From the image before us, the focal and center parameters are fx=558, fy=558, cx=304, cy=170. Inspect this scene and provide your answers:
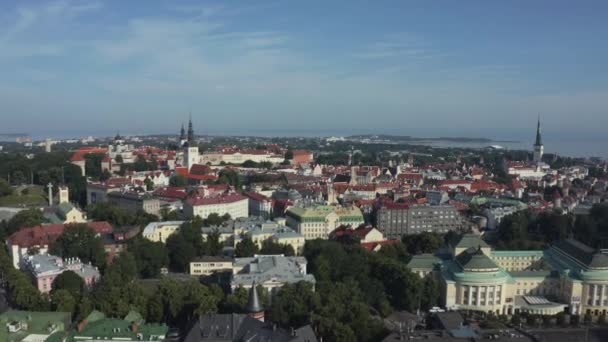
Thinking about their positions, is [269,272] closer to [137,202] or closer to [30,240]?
[30,240]

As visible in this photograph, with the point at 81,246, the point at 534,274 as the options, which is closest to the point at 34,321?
the point at 81,246

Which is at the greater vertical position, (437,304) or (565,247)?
(565,247)

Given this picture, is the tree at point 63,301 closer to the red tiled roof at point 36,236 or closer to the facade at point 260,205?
the red tiled roof at point 36,236

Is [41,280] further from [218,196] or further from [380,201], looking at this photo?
[380,201]

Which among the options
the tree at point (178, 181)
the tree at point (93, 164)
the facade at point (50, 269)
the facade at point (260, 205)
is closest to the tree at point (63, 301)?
the facade at point (50, 269)

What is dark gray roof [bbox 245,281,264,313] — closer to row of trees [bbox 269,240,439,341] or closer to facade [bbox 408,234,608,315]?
row of trees [bbox 269,240,439,341]

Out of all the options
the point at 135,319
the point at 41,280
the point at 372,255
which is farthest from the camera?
the point at 372,255

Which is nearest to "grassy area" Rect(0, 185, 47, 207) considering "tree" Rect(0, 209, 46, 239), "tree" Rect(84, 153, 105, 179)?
"tree" Rect(84, 153, 105, 179)

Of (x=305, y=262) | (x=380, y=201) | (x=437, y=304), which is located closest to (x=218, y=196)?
(x=380, y=201)
